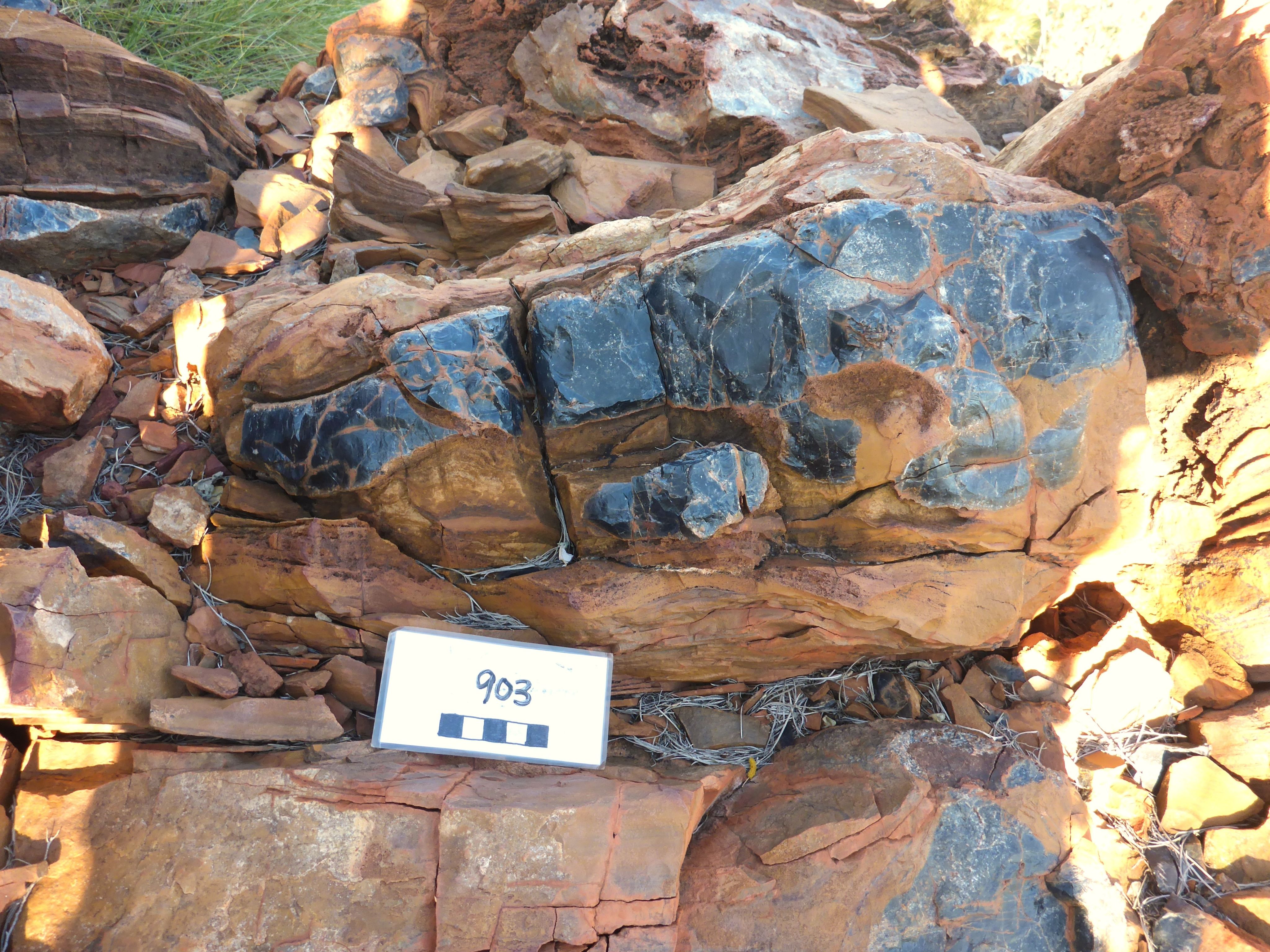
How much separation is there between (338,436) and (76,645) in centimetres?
93

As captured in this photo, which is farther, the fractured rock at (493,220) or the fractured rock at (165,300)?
A: the fractured rock at (493,220)

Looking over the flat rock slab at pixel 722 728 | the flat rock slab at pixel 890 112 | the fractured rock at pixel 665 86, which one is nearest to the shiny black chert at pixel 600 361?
the flat rock slab at pixel 722 728

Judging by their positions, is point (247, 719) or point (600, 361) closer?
point (247, 719)

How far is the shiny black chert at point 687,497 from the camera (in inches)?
89.9

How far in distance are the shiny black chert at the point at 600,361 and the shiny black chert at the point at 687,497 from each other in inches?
9.8

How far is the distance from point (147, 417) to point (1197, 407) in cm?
380

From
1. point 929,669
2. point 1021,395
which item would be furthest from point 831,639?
point 1021,395

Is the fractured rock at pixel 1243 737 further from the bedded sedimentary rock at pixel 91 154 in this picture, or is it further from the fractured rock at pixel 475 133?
the bedded sedimentary rock at pixel 91 154

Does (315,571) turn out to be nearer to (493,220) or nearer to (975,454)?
(493,220)

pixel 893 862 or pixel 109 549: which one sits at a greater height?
pixel 109 549

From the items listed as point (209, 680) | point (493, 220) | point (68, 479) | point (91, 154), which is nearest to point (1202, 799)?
point (209, 680)

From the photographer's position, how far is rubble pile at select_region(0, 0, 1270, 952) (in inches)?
83.2

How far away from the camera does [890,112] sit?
3.54 metres

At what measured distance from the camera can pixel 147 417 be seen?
2816mm
